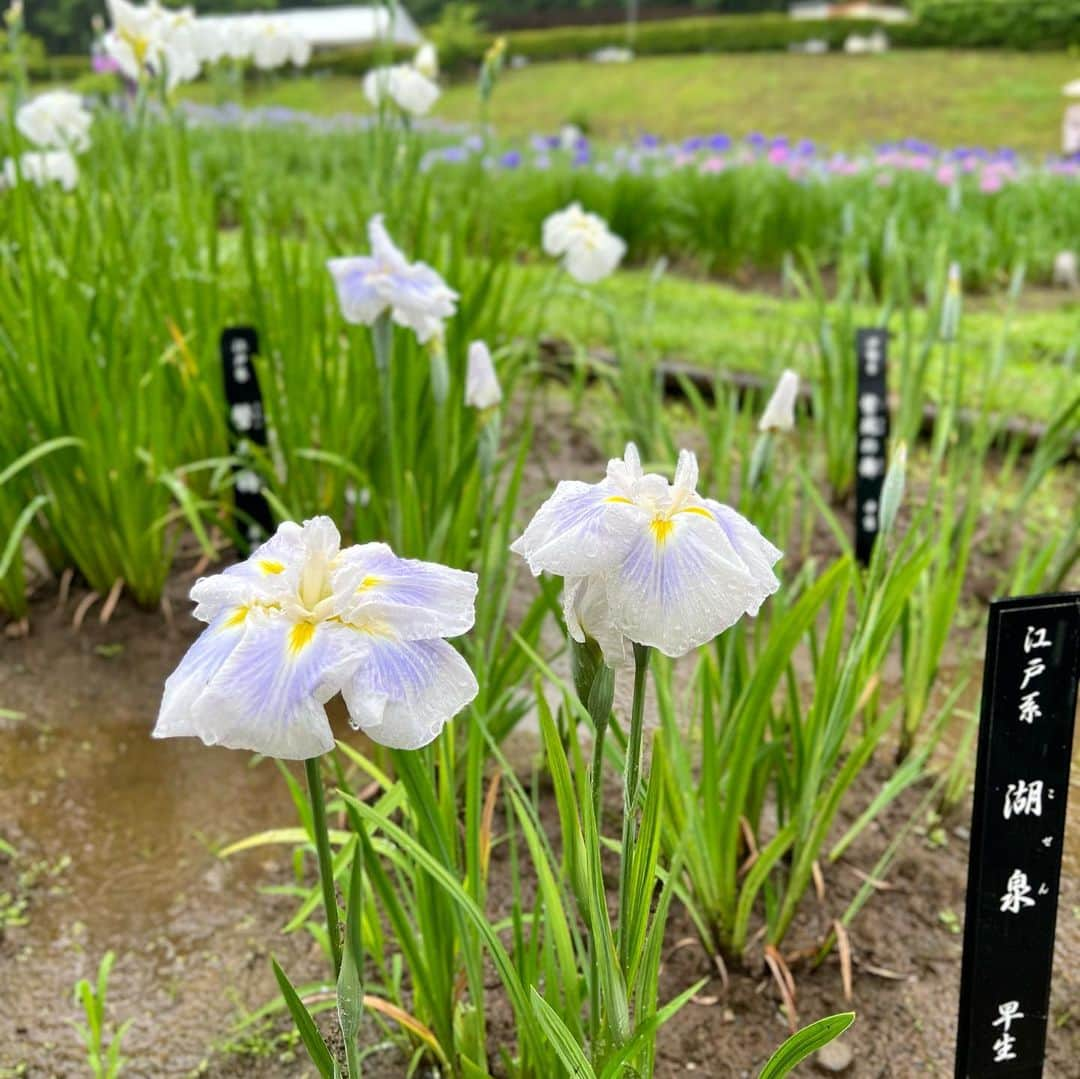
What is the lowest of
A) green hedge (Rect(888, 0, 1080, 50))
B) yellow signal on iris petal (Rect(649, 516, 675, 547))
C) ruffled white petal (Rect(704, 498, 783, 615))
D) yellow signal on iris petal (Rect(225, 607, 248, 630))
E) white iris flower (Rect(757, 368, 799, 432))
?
white iris flower (Rect(757, 368, 799, 432))

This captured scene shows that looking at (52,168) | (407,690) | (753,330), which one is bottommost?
(753,330)

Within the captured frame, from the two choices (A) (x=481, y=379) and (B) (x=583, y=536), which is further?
(A) (x=481, y=379)

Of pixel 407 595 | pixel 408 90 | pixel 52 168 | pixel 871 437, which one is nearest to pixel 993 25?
pixel 408 90

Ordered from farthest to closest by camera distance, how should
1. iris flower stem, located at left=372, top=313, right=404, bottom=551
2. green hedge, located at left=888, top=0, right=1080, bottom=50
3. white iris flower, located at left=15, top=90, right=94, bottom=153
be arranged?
green hedge, located at left=888, top=0, right=1080, bottom=50, white iris flower, located at left=15, top=90, right=94, bottom=153, iris flower stem, located at left=372, top=313, right=404, bottom=551

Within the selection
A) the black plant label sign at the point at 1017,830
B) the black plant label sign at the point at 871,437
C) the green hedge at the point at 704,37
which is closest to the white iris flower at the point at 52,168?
the black plant label sign at the point at 871,437

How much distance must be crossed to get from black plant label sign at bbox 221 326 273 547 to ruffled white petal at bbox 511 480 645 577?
4.06 ft

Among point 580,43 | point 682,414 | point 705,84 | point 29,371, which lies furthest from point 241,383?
point 580,43

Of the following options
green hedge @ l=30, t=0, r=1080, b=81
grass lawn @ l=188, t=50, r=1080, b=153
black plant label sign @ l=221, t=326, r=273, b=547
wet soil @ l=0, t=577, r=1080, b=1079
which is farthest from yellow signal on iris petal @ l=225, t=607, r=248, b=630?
green hedge @ l=30, t=0, r=1080, b=81

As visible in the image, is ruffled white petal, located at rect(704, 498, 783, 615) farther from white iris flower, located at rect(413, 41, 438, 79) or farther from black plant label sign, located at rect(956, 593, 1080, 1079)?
white iris flower, located at rect(413, 41, 438, 79)

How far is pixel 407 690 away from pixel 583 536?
133mm

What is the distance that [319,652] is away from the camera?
0.62m

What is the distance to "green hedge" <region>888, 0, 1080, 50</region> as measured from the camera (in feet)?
64.8

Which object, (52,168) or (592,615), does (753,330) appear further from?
(592,615)

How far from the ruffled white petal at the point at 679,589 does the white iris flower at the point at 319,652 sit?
10 cm
